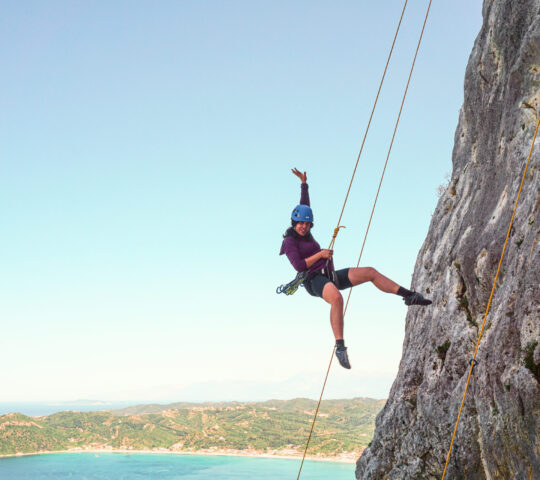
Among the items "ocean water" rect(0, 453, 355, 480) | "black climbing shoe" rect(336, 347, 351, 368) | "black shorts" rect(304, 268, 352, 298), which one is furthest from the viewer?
"ocean water" rect(0, 453, 355, 480)

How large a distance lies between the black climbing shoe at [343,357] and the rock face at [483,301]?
2.15 m

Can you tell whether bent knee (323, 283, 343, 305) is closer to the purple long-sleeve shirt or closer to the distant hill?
the purple long-sleeve shirt

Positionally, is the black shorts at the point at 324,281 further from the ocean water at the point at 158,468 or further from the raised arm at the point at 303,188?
the ocean water at the point at 158,468

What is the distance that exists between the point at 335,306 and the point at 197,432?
177 metres

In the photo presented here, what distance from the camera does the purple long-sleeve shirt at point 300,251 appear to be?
26.6ft

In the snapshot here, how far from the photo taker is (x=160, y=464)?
145125mm

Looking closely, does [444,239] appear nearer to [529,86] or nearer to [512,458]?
[529,86]

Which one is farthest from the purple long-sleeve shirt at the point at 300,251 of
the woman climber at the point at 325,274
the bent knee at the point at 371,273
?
the bent knee at the point at 371,273

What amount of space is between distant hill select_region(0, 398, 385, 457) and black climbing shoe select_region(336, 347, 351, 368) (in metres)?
154

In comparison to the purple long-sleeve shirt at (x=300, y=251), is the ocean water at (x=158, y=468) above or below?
below

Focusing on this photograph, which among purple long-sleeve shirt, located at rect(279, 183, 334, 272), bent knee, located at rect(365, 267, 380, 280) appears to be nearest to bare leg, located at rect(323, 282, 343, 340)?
purple long-sleeve shirt, located at rect(279, 183, 334, 272)

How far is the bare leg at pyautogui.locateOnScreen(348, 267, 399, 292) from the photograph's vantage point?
26.5 ft

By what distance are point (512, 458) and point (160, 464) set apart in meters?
154

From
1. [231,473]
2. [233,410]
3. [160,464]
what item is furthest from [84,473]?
[233,410]
